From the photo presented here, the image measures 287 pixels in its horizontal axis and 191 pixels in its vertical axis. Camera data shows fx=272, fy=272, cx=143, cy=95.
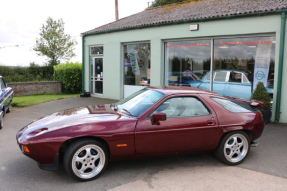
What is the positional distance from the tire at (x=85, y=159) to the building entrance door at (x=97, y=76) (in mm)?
10183

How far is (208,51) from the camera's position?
9.96 m

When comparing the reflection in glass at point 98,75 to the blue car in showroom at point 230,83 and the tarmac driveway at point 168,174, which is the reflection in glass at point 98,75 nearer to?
the blue car in showroom at point 230,83

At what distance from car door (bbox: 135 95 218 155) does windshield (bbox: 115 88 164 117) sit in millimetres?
177

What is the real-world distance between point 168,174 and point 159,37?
7502mm

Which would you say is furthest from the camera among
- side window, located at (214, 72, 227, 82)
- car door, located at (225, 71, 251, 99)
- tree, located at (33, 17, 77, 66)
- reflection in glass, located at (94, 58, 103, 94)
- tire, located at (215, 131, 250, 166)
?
tree, located at (33, 17, 77, 66)

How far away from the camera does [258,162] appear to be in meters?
5.07

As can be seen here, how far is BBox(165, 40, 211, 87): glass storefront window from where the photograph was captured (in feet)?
33.2

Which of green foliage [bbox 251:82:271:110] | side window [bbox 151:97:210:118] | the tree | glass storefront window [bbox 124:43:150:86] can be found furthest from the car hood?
the tree

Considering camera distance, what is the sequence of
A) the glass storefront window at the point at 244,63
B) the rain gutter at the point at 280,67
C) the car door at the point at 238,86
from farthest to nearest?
the car door at the point at 238,86, the glass storefront window at the point at 244,63, the rain gutter at the point at 280,67

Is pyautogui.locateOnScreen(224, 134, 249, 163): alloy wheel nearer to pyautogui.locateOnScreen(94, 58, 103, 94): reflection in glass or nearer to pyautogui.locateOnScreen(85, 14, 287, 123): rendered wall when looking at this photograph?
pyautogui.locateOnScreen(85, 14, 287, 123): rendered wall

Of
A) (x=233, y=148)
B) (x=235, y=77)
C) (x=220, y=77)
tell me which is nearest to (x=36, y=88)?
(x=220, y=77)

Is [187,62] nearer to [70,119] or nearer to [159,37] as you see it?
[159,37]

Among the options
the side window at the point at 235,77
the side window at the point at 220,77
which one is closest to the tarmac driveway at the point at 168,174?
the side window at the point at 235,77

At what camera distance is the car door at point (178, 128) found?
438 cm
